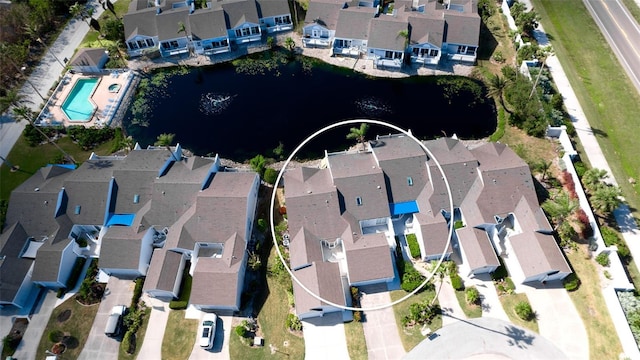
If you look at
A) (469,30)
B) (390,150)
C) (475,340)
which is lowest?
(475,340)

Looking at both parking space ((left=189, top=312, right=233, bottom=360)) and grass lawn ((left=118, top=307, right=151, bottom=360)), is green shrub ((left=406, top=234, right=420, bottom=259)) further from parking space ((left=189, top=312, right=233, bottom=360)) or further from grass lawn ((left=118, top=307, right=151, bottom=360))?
grass lawn ((left=118, top=307, right=151, bottom=360))

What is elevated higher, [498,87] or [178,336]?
[498,87]

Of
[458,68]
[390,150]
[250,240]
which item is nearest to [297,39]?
[458,68]

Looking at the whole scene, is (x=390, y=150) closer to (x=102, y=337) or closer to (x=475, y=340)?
(x=475, y=340)

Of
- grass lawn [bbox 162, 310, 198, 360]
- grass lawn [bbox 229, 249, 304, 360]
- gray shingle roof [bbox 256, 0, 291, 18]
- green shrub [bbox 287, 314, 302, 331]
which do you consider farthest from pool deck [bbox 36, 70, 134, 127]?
green shrub [bbox 287, 314, 302, 331]

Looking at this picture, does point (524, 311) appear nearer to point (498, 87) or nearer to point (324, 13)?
point (498, 87)

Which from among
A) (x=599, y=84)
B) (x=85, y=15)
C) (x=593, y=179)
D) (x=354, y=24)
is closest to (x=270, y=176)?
(x=354, y=24)
